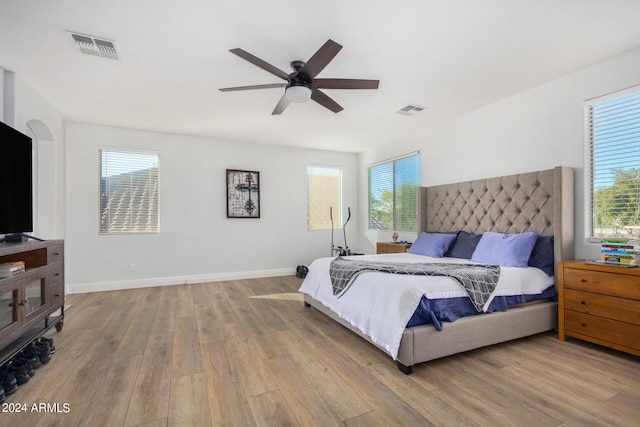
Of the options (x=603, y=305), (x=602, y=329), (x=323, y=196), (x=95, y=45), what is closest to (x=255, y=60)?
(x=95, y=45)

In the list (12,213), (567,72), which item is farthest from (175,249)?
(567,72)

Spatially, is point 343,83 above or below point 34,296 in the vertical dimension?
above

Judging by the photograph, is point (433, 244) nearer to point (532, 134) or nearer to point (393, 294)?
point (532, 134)

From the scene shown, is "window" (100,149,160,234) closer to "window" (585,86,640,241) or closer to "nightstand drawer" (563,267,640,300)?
"nightstand drawer" (563,267,640,300)

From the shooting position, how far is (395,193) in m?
5.70

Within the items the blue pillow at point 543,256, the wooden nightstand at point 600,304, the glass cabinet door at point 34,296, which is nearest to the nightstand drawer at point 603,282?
the wooden nightstand at point 600,304

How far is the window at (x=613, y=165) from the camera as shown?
2.73m

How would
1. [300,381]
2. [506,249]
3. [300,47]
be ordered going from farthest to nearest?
[506,249], [300,47], [300,381]

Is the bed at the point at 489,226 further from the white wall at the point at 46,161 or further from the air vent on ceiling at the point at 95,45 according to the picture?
the white wall at the point at 46,161

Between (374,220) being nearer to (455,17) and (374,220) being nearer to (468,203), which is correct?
(468,203)

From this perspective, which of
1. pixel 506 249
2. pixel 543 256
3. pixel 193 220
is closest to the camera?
pixel 543 256

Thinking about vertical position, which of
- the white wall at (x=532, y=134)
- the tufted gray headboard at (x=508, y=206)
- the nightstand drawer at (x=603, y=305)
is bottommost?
the nightstand drawer at (x=603, y=305)

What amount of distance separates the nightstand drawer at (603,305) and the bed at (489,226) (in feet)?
0.75

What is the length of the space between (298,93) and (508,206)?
9.03 ft
